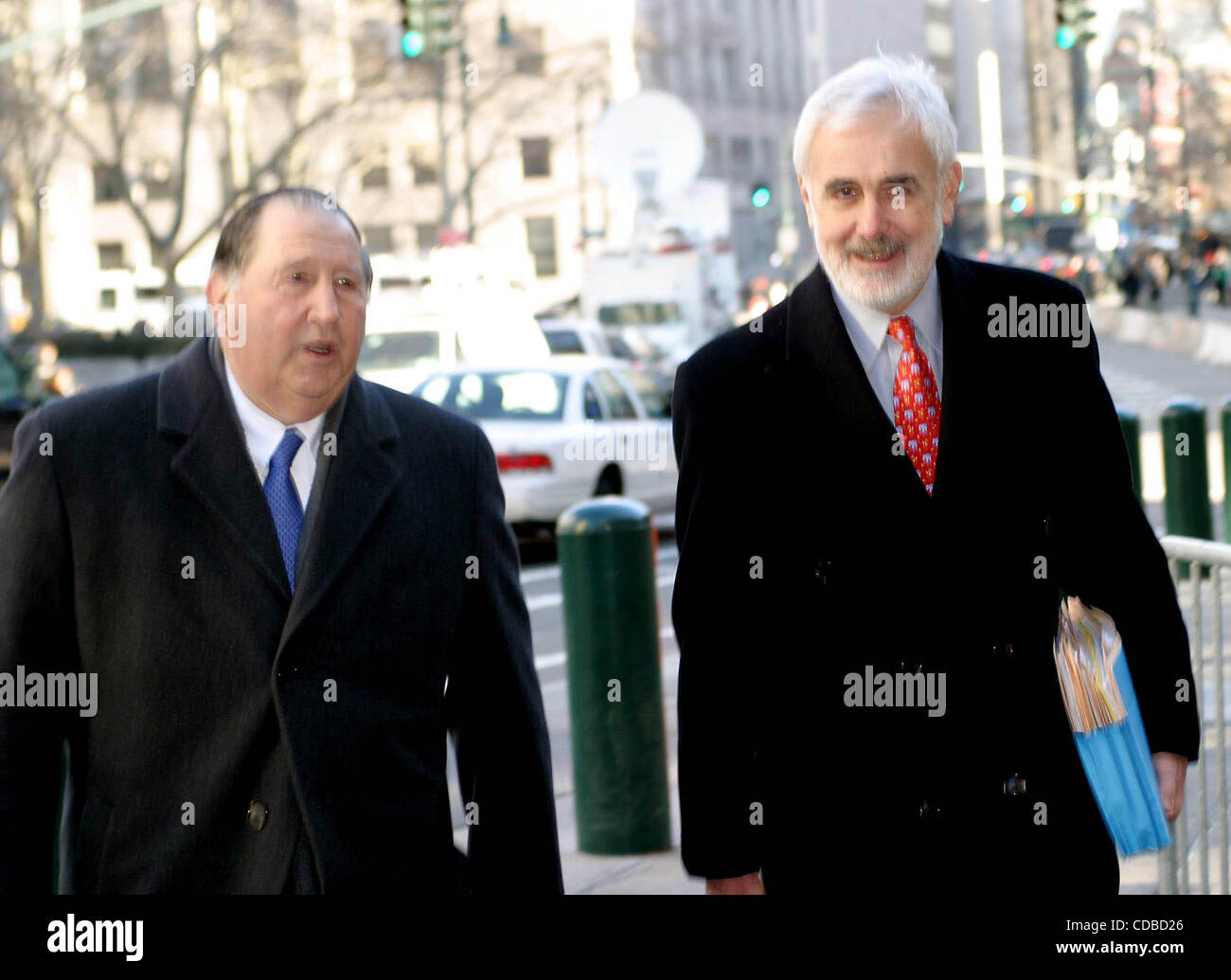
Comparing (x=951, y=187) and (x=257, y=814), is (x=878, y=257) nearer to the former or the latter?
(x=951, y=187)

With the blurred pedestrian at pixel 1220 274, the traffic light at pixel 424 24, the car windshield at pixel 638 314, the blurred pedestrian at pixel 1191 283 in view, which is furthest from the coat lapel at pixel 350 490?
the blurred pedestrian at pixel 1220 274

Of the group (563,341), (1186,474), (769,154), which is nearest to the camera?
(1186,474)

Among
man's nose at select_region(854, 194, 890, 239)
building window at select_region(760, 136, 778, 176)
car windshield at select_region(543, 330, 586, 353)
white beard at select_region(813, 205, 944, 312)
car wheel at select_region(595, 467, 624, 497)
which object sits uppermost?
building window at select_region(760, 136, 778, 176)

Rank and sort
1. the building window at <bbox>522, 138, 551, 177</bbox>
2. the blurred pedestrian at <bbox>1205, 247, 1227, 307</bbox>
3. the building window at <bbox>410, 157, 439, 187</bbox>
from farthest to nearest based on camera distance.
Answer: the building window at <bbox>522, 138, 551, 177</bbox> → the building window at <bbox>410, 157, 439, 187</bbox> → the blurred pedestrian at <bbox>1205, 247, 1227, 307</bbox>

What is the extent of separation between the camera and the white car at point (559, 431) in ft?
53.7

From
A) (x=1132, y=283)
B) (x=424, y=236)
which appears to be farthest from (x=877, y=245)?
(x=424, y=236)

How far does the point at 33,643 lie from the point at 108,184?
5657 centimetres

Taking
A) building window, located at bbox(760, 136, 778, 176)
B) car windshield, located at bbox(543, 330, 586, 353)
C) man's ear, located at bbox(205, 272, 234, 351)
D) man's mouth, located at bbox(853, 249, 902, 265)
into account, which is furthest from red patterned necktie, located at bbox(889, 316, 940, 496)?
building window, located at bbox(760, 136, 778, 176)

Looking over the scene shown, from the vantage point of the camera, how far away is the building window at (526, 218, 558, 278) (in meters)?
82.7

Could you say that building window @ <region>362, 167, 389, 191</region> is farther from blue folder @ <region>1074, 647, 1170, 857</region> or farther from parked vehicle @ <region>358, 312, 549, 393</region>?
blue folder @ <region>1074, 647, 1170, 857</region>

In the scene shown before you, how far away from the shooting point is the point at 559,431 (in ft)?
54.5

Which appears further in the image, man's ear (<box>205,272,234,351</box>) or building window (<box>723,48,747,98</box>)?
building window (<box>723,48,747,98</box>)

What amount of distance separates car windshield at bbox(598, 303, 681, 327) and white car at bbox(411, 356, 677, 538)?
15.9 metres

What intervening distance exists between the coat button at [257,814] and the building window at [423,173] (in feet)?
254
